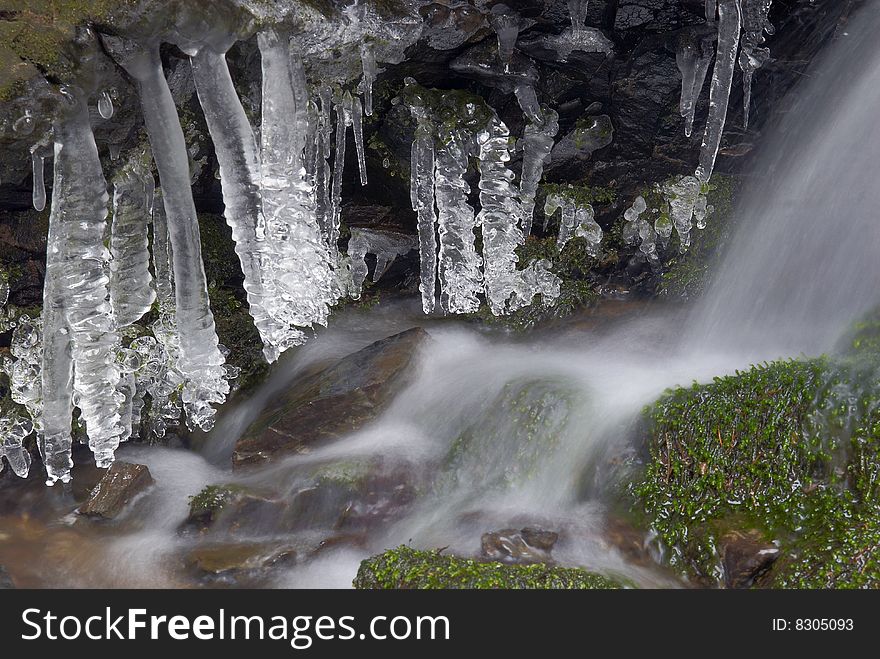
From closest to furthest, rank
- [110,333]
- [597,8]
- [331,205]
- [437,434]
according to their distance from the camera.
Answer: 1. [110,333]
2. [597,8]
3. [437,434]
4. [331,205]

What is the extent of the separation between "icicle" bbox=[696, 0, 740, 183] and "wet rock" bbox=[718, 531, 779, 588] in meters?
3.20

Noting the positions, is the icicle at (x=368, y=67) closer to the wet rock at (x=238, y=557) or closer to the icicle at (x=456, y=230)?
the icicle at (x=456, y=230)

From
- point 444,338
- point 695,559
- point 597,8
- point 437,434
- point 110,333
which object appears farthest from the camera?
point 444,338

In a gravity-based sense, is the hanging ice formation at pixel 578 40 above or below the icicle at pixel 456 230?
above

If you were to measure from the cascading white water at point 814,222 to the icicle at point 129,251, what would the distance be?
16.7 ft

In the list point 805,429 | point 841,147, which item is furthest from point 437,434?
point 841,147

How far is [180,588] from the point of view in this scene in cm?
616

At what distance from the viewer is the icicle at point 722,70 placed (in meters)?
6.26

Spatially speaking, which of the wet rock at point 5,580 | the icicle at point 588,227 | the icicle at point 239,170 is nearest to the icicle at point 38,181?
the icicle at point 239,170

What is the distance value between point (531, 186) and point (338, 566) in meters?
4.05

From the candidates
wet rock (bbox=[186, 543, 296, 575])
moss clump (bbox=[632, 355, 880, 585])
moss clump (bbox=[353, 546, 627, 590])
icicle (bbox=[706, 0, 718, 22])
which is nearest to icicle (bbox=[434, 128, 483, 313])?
icicle (bbox=[706, 0, 718, 22])

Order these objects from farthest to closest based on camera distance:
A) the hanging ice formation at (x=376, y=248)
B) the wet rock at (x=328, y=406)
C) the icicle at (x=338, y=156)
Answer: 1. the hanging ice formation at (x=376, y=248)
2. the wet rock at (x=328, y=406)
3. the icicle at (x=338, y=156)

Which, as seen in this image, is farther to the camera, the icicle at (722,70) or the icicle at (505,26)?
Result: the icicle at (505,26)

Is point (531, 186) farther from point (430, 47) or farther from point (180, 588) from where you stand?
point (180, 588)
